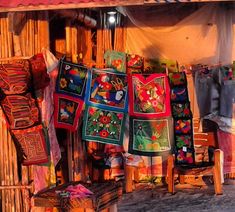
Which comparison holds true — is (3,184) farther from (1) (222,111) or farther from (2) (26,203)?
(1) (222,111)

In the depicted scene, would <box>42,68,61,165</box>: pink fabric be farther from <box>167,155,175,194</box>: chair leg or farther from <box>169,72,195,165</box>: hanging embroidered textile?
<box>167,155,175,194</box>: chair leg

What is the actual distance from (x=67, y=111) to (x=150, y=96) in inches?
59.6

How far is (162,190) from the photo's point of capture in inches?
388

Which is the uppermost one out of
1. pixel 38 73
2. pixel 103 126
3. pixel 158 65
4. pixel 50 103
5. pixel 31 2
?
pixel 31 2

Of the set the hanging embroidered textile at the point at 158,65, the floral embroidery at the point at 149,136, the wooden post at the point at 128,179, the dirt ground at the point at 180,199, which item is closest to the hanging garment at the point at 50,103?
→ the floral embroidery at the point at 149,136

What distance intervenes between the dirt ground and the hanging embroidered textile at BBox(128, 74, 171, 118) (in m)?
1.48

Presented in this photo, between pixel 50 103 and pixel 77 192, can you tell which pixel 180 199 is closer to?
pixel 50 103

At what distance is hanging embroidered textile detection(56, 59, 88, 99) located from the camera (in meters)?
7.66

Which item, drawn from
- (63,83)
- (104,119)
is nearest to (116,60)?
(104,119)

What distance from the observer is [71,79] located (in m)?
7.74

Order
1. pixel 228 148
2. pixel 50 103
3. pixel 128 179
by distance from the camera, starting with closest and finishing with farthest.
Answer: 1. pixel 50 103
2. pixel 128 179
3. pixel 228 148

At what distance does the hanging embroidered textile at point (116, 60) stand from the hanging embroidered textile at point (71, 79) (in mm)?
1881

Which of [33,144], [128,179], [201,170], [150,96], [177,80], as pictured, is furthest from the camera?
[128,179]

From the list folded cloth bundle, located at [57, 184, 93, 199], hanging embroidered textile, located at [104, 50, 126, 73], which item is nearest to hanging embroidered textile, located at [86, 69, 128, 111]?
hanging embroidered textile, located at [104, 50, 126, 73]
